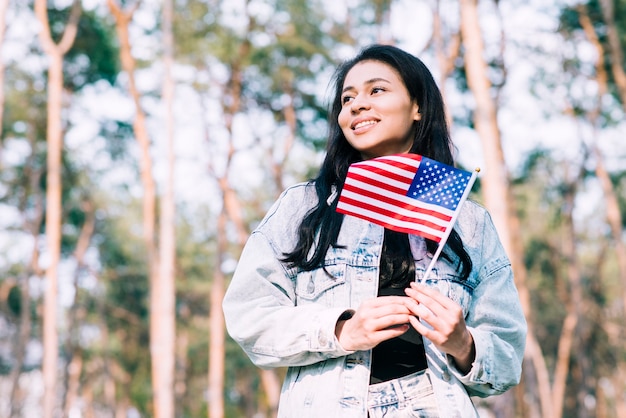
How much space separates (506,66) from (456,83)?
1859 millimetres

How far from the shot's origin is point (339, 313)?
192cm

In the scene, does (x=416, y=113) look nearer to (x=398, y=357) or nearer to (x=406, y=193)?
(x=406, y=193)

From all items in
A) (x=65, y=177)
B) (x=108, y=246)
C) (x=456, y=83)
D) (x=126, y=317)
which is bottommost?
(x=126, y=317)

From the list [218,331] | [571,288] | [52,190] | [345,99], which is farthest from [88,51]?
[345,99]

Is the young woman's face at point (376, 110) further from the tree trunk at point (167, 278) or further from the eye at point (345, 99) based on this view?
the tree trunk at point (167, 278)

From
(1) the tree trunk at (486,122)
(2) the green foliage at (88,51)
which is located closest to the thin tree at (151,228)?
(2) the green foliage at (88,51)

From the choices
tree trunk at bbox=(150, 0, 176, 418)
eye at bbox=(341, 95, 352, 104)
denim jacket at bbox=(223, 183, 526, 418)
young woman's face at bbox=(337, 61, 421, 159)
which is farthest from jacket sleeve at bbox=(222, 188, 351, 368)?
tree trunk at bbox=(150, 0, 176, 418)

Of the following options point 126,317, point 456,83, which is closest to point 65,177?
point 126,317

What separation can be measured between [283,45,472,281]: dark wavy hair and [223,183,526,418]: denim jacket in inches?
1.2

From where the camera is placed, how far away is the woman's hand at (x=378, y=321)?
1.77m

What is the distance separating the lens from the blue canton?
86.1 inches

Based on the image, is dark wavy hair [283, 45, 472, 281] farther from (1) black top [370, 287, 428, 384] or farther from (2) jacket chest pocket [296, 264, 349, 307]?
(1) black top [370, 287, 428, 384]

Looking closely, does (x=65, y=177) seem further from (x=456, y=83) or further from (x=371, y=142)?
(x=371, y=142)

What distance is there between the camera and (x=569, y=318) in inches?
867
